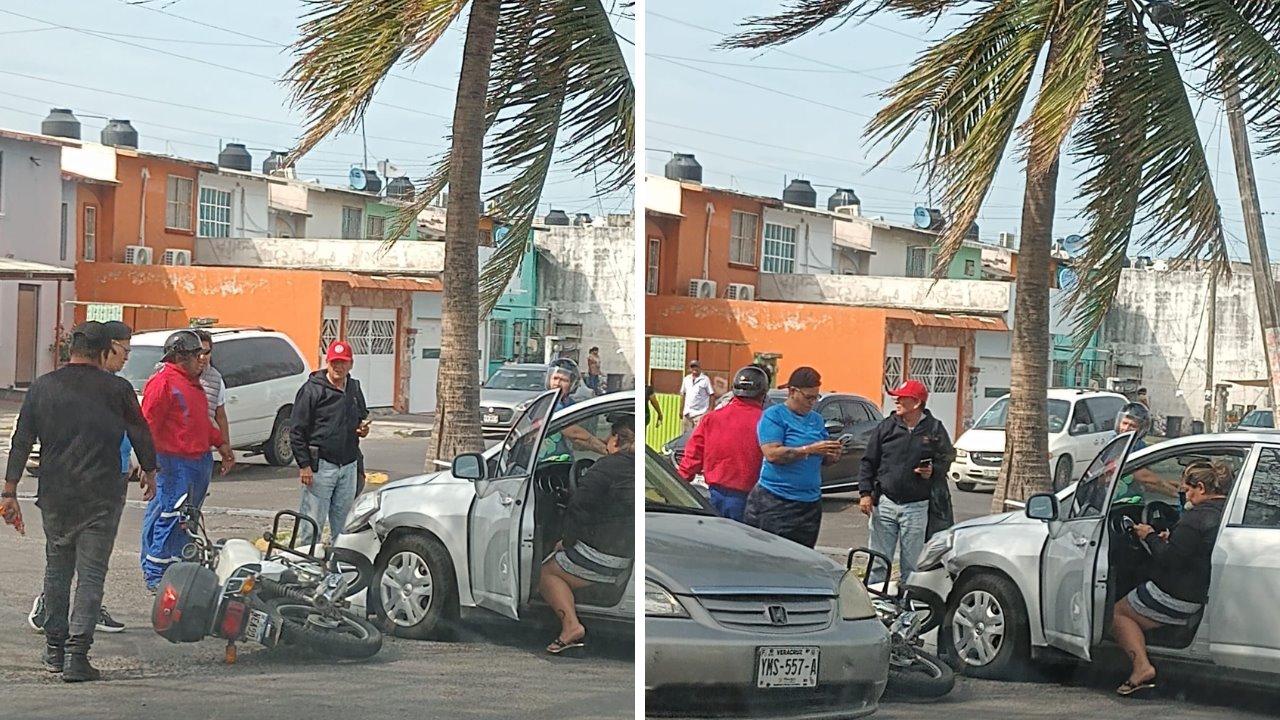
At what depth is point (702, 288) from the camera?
13.0 ft

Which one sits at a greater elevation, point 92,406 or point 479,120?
point 479,120

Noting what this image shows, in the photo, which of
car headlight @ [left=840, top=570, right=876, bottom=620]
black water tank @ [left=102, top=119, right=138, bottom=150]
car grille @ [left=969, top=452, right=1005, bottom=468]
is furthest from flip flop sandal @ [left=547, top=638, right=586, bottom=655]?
black water tank @ [left=102, top=119, right=138, bottom=150]

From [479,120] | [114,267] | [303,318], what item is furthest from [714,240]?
[114,267]

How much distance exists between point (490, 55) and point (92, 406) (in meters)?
1.41

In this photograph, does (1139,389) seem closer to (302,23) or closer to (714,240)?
(714,240)

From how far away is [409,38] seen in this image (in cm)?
401

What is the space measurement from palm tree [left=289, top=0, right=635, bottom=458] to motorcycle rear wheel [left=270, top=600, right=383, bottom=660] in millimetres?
503

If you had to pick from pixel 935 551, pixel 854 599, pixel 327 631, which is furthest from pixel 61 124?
pixel 935 551

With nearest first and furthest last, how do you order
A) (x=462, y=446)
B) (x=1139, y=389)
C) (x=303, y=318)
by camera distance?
(x=1139, y=389) → (x=303, y=318) → (x=462, y=446)

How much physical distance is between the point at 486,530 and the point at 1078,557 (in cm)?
157

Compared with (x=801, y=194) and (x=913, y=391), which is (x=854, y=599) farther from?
(x=801, y=194)

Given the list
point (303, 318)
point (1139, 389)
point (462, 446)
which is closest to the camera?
point (1139, 389)

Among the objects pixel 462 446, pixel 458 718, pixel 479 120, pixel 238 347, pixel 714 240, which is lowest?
pixel 458 718

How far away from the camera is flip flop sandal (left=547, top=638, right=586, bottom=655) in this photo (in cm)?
426
